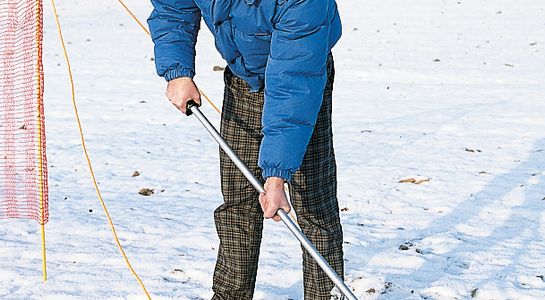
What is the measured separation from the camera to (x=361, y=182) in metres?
5.77

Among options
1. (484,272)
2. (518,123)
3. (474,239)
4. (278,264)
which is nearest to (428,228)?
(474,239)

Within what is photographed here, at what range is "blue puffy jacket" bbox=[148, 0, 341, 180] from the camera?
7.84 feet

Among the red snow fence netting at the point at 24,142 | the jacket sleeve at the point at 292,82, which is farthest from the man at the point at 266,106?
the red snow fence netting at the point at 24,142

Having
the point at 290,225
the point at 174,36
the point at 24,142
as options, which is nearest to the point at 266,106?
the point at 290,225

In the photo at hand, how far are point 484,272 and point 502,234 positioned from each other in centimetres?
69

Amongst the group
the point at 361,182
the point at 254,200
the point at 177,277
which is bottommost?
the point at 361,182

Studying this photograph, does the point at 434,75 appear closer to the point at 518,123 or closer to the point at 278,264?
the point at 518,123

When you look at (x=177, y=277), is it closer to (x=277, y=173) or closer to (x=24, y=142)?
(x=277, y=173)

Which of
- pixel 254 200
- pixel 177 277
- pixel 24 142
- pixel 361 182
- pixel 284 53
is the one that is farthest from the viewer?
pixel 24 142

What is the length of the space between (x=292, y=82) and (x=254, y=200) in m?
0.78

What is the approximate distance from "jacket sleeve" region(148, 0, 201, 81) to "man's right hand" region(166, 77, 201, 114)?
23 mm

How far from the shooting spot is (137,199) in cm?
528

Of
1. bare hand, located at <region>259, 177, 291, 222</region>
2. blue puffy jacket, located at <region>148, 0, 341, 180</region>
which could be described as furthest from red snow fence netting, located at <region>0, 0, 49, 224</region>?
bare hand, located at <region>259, 177, 291, 222</region>

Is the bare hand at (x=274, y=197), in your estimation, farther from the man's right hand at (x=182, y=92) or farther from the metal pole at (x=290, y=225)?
the man's right hand at (x=182, y=92)
